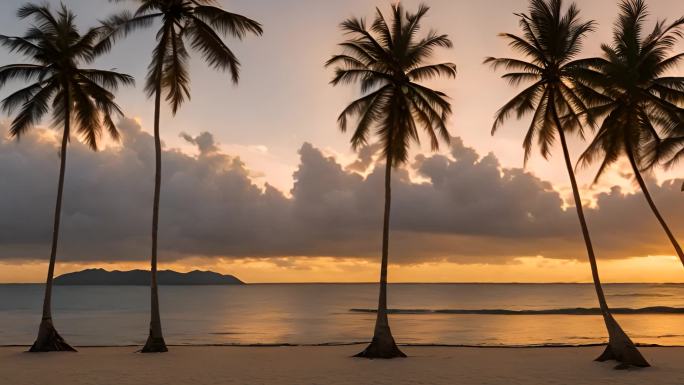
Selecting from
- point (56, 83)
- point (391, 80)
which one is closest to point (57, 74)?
point (56, 83)

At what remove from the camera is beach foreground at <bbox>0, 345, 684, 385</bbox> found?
20359mm

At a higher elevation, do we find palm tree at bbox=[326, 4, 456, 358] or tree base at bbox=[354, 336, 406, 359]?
palm tree at bbox=[326, 4, 456, 358]

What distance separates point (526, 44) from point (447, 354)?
13.5m

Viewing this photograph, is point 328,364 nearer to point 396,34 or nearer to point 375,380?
point 375,380

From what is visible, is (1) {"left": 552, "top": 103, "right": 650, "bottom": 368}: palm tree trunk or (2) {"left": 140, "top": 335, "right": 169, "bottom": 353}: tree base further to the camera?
(2) {"left": 140, "top": 335, "right": 169, "bottom": 353}: tree base

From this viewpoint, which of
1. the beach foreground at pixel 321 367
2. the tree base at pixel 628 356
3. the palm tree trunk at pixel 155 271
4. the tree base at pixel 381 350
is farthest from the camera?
the palm tree trunk at pixel 155 271

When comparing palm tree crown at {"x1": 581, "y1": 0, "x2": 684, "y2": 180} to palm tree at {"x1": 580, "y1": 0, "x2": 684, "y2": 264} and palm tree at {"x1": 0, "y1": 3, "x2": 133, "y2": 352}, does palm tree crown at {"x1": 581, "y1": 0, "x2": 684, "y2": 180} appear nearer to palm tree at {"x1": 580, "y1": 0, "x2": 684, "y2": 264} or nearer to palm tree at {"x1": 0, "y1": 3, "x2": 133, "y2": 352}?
palm tree at {"x1": 580, "y1": 0, "x2": 684, "y2": 264}

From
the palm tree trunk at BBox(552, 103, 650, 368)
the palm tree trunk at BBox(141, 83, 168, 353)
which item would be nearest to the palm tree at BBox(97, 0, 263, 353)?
the palm tree trunk at BBox(141, 83, 168, 353)

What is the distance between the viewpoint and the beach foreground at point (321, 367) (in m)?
20.4

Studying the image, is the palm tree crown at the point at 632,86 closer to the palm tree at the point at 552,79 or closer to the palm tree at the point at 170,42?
the palm tree at the point at 552,79

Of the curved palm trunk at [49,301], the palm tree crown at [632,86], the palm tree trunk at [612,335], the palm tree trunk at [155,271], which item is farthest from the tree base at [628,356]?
the curved palm trunk at [49,301]

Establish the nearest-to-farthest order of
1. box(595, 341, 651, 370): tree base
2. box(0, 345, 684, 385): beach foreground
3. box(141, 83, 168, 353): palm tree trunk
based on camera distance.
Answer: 1. box(0, 345, 684, 385): beach foreground
2. box(595, 341, 651, 370): tree base
3. box(141, 83, 168, 353): palm tree trunk

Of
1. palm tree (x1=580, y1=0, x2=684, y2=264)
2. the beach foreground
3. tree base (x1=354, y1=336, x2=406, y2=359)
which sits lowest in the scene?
the beach foreground

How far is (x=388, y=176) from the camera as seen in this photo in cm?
2723
